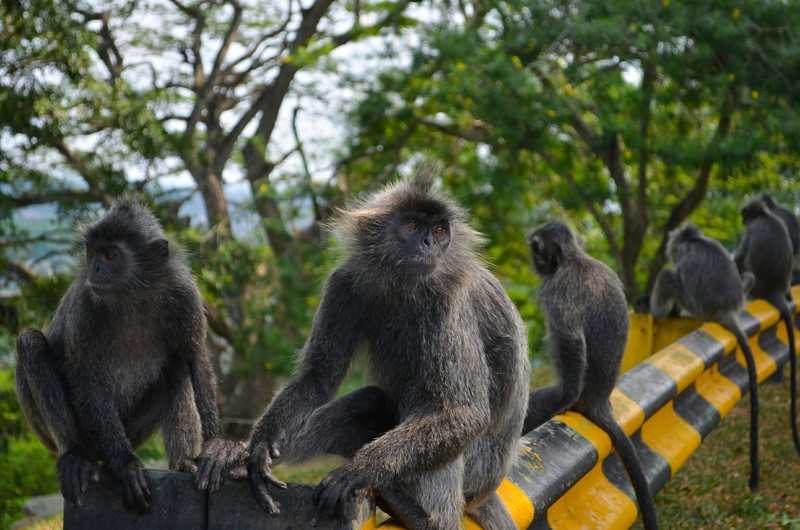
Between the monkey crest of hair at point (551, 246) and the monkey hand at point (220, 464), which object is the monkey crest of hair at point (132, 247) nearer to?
the monkey hand at point (220, 464)

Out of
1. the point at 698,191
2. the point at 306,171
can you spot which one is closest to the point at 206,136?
the point at 306,171

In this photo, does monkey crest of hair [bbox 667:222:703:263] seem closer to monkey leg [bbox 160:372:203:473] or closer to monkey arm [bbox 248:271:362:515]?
monkey arm [bbox 248:271:362:515]

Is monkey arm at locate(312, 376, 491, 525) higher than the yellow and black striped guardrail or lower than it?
higher

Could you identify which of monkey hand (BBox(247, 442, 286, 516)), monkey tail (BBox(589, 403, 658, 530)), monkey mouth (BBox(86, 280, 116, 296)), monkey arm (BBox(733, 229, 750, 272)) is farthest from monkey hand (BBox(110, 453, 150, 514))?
monkey arm (BBox(733, 229, 750, 272))

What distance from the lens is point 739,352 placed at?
587 cm

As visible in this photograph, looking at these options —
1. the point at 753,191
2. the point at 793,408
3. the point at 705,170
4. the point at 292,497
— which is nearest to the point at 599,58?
the point at 705,170

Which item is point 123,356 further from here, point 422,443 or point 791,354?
point 791,354

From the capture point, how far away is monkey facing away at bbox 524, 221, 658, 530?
15.5 feet

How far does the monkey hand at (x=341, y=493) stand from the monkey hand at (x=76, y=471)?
747 mm

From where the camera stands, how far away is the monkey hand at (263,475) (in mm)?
2131

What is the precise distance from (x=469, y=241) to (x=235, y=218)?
27.3ft

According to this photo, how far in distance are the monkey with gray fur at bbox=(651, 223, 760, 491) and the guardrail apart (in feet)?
2.80

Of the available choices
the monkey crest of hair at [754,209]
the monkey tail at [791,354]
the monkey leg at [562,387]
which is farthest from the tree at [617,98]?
the monkey leg at [562,387]

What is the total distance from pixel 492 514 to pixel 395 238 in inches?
41.0
